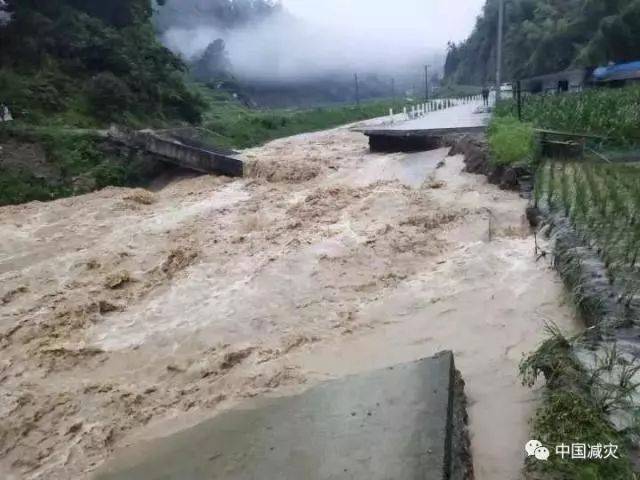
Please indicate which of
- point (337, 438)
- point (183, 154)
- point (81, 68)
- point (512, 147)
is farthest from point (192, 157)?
point (337, 438)

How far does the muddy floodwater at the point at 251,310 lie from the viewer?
4.34 m

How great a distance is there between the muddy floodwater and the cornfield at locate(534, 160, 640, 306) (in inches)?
21.6

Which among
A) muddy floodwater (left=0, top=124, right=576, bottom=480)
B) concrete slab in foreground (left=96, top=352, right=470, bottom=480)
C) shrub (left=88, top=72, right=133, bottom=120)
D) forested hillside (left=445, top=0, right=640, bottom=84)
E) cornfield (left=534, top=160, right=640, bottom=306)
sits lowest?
muddy floodwater (left=0, top=124, right=576, bottom=480)

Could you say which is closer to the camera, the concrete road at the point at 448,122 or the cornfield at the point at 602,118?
the cornfield at the point at 602,118

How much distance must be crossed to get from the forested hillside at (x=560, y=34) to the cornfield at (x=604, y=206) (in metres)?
28.6

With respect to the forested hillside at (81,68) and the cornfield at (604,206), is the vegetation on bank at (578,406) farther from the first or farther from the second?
the forested hillside at (81,68)

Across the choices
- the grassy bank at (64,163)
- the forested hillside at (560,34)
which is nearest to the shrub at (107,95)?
the grassy bank at (64,163)

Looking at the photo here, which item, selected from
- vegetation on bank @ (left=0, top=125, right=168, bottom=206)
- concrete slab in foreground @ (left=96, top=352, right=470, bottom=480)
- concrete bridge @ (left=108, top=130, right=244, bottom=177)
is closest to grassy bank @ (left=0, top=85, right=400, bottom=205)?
vegetation on bank @ (left=0, top=125, right=168, bottom=206)

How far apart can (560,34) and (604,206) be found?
41.6 m

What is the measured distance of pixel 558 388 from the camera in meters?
3.52

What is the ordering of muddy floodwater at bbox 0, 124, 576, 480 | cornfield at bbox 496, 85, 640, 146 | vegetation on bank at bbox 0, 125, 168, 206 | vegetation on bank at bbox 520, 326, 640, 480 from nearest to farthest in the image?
1. vegetation on bank at bbox 520, 326, 640, 480
2. muddy floodwater at bbox 0, 124, 576, 480
3. cornfield at bbox 496, 85, 640, 146
4. vegetation on bank at bbox 0, 125, 168, 206

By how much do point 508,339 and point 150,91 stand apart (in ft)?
66.8

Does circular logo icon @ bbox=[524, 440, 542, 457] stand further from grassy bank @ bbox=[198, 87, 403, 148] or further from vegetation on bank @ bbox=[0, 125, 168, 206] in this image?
grassy bank @ bbox=[198, 87, 403, 148]

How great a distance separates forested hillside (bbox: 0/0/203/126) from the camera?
18359 millimetres
